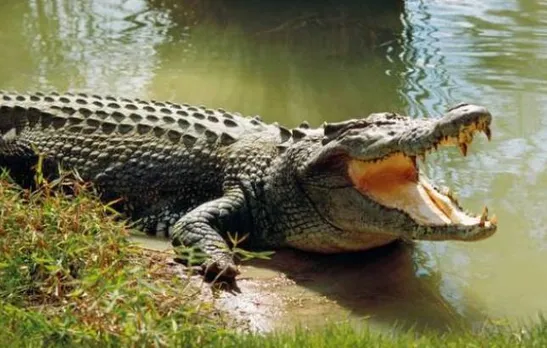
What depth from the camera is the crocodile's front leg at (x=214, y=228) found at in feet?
15.7

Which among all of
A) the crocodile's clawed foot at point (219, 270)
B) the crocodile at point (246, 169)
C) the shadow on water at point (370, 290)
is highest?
the crocodile at point (246, 169)

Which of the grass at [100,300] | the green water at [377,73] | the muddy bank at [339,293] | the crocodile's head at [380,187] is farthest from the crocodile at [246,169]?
the grass at [100,300]

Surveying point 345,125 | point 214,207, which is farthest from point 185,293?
point 345,125

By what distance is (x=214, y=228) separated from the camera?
204 inches

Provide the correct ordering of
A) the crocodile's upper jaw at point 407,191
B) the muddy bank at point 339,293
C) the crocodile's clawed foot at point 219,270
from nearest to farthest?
the muddy bank at point 339,293 → the crocodile's clawed foot at point 219,270 → the crocodile's upper jaw at point 407,191

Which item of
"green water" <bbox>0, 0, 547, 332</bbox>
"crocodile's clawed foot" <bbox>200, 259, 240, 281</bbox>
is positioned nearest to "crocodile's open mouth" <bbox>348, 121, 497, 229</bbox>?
"green water" <bbox>0, 0, 547, 332</bbox>

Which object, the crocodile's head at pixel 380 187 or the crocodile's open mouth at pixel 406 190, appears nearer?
the crocodile's head at pixel 380 187

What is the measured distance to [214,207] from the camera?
17.2 ft

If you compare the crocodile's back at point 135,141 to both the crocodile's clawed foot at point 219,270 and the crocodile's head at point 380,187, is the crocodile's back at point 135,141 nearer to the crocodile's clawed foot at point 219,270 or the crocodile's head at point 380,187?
the crocodile's head at point 380,187

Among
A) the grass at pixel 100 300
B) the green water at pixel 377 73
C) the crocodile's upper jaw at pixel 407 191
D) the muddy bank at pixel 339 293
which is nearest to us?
the grass at pixel 100 300

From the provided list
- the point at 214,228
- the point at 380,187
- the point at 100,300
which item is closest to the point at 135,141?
the point at 214,228

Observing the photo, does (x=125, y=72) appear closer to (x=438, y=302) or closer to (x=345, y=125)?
(x=345, y=125)

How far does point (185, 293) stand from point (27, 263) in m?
0.71

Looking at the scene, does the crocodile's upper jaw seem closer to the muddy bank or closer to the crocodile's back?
the muddy bank
